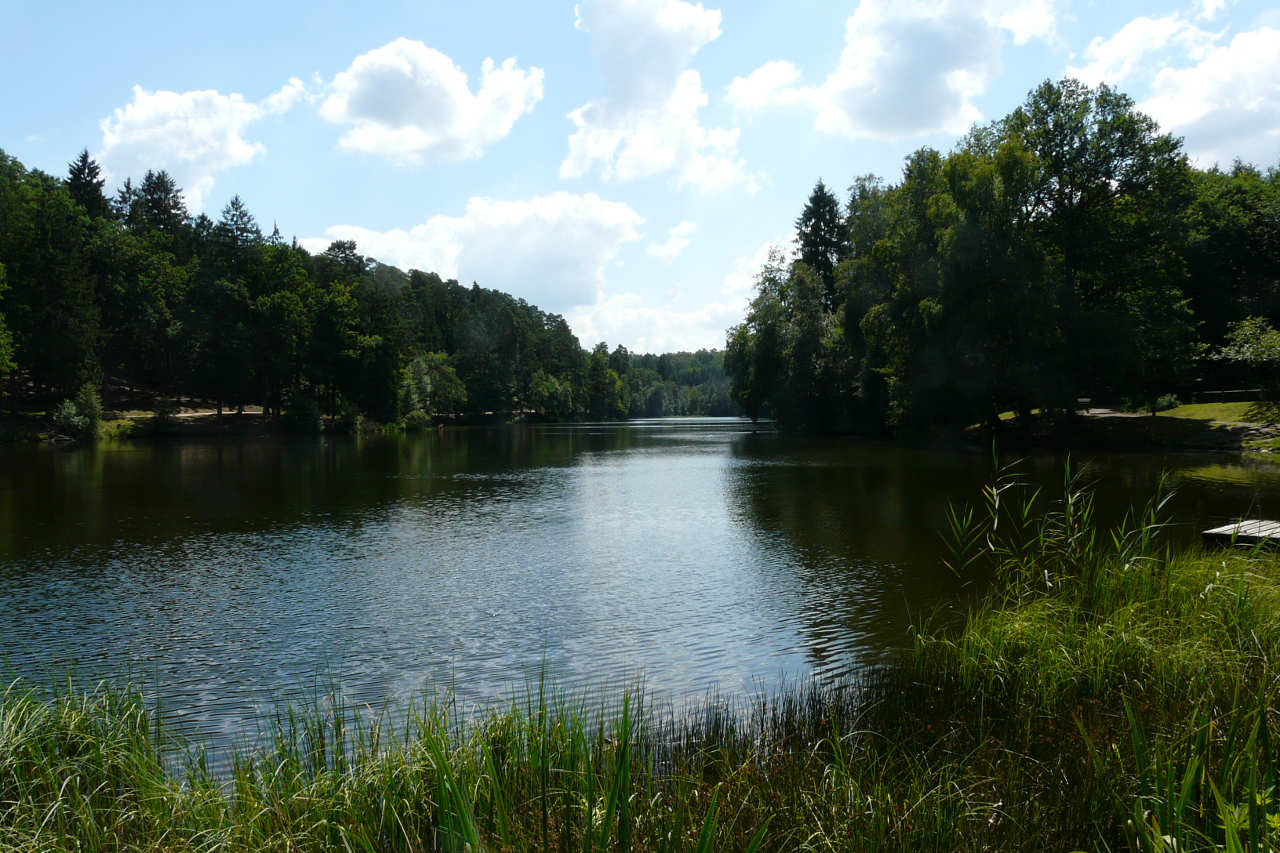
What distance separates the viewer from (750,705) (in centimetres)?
845

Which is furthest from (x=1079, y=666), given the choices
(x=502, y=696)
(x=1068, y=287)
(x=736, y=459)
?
(x=1068, y=287)

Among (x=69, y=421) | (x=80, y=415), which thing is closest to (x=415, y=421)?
(x=80, y=415)

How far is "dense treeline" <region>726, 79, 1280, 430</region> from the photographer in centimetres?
4147

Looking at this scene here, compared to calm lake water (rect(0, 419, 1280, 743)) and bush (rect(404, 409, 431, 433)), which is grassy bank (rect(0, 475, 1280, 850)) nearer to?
calm lake water (rect(0, 419, 1280, 743))

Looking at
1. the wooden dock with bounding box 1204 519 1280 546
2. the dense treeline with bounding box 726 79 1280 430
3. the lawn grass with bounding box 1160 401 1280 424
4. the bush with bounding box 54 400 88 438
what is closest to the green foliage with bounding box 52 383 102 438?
the bush with bounding box 54 400 88 438

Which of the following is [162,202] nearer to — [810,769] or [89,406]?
[89,406]

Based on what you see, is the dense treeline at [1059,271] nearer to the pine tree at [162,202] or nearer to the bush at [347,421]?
the bush at [347,421]

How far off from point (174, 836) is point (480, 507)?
21811mm

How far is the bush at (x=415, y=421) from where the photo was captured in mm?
89625

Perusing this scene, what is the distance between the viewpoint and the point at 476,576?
52.2 feet

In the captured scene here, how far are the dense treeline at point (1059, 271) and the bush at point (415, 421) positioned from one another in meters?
55.6

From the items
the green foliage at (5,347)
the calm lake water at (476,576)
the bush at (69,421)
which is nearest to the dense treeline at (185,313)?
the green foliage at (5,347)

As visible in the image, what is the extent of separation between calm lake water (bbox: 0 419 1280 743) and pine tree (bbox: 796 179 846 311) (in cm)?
5157

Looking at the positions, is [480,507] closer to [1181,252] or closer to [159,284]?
[1181,252]
